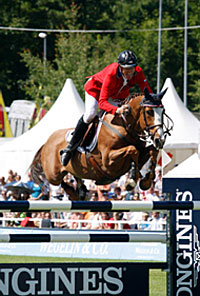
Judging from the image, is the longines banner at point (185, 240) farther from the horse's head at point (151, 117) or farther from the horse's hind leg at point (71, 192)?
the horse's hind leg at point (71, 192)

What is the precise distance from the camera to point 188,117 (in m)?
18.5

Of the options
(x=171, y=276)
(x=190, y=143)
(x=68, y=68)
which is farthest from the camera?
(x=68, y=68)

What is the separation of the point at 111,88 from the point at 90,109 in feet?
1.82

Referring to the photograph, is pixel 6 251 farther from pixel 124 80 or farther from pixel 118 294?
pixel 118 294

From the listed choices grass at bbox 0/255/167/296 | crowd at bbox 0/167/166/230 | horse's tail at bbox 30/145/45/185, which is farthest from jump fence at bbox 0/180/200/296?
crowd at bbox 0/167/166/230

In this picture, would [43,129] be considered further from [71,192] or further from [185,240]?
[185,240]

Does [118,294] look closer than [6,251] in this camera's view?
Yes

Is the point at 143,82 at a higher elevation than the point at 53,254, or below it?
higher

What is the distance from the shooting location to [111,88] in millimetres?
8469

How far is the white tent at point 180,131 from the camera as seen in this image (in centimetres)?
1769

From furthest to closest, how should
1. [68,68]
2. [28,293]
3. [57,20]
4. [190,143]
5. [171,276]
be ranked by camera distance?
1. [57,20]
2. [68,68]
3. [190,143]
4. [171,276]
5. [28,293]

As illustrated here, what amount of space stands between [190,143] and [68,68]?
601 inches

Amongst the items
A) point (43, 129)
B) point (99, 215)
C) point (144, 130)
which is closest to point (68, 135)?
point (144, 130)

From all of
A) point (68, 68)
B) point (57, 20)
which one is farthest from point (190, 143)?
point (57, 20)
